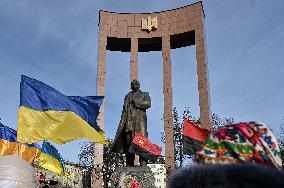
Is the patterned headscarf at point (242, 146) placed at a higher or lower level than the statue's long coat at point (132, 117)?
lower

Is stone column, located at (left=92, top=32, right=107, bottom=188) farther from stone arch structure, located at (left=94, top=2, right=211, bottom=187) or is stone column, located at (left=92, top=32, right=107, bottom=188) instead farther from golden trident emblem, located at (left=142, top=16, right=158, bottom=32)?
golden trident emblem, located at (left=142, top=16, right=158, bottom=32)

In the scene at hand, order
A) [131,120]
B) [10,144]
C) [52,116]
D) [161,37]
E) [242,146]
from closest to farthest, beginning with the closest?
[242,146] < [52,116] < [131,120] < [10,144] < [161,37]

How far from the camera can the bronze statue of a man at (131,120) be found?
24.3 feet

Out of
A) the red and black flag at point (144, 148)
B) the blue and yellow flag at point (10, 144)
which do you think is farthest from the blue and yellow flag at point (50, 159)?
the red and black flag at point (144, 148)

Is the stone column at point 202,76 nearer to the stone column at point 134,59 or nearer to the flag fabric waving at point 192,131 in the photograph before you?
the stone column at point 134,59

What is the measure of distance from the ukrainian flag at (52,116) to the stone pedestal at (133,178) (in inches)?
26.2

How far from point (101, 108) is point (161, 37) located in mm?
5550

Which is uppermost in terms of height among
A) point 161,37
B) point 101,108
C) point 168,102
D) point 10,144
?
point 161,37

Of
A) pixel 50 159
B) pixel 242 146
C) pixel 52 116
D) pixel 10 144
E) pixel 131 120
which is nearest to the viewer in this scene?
pixel 242 146

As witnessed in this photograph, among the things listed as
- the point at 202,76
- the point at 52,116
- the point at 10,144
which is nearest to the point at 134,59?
the point at 202,76

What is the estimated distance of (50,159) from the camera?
1206 cm

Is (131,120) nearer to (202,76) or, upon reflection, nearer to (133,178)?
(133,178)

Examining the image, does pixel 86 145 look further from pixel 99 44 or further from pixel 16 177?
pixel 16 177

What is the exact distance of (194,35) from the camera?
68.8ft
